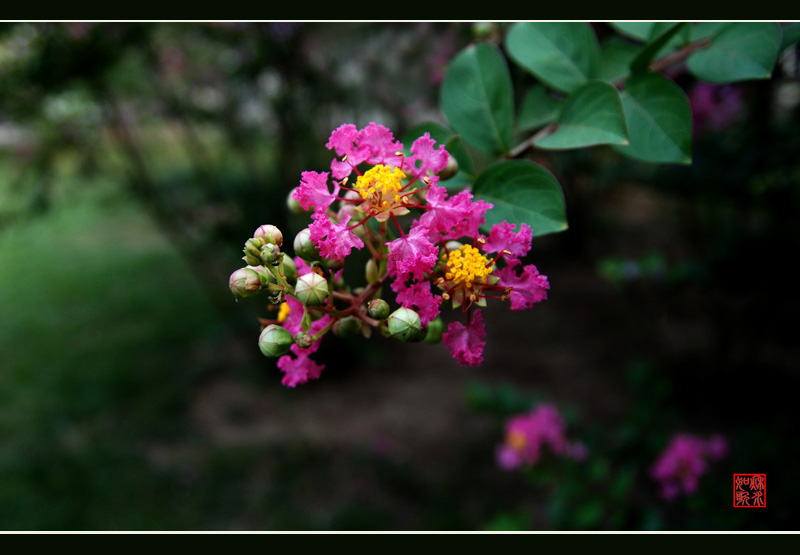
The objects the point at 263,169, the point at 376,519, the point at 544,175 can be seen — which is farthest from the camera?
the point at 263,169

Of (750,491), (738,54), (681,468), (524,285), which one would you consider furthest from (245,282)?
(681,468)

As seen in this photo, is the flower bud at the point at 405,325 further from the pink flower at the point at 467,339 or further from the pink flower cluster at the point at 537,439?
the pink flower cluster at the point at 537,439

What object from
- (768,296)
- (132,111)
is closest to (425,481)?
(768,296)

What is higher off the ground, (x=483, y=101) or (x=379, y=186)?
(x=483, y=101)

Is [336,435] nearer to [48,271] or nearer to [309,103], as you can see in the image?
[309,103]

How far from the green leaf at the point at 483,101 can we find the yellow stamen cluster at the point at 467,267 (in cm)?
28

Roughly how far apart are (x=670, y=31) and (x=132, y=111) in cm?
409

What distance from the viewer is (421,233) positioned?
654 mm

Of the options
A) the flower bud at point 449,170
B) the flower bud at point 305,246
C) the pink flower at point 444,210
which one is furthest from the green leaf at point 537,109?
the flower bud at point 305,246

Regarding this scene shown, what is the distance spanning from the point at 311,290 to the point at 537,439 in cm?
152

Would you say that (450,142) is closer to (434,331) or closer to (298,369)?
(434,331)

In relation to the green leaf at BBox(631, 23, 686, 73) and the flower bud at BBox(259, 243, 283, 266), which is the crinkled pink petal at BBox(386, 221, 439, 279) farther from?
the green leaf at BBox(631, 23, 686, 73)

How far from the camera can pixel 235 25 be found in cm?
325

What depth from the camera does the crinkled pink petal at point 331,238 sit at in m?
0.67
